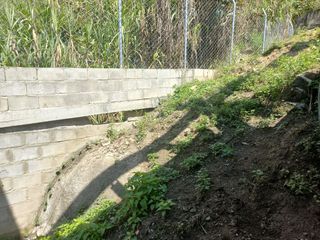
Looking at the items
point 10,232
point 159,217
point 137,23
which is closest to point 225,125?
point 159,217

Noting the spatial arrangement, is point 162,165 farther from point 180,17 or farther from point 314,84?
point 180,17

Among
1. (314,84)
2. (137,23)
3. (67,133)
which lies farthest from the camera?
(137,23)

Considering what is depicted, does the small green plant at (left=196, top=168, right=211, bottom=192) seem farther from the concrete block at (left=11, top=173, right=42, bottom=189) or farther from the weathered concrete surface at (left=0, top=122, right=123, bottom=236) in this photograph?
the concrete block at (left=11, top=173, right=42, bottom=189)

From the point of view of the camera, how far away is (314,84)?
3.88 meters

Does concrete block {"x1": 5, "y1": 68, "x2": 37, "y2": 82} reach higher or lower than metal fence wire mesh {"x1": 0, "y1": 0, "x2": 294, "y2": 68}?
lower

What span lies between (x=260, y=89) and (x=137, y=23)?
2696 millimetres

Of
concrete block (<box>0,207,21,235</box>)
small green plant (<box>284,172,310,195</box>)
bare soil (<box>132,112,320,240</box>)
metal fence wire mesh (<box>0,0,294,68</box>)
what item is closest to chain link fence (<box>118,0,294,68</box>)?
metal fence wire mesh (<box>0,0,294,68</box>)

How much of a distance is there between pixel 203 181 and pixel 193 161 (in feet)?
1.75

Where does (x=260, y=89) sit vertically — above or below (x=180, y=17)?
below

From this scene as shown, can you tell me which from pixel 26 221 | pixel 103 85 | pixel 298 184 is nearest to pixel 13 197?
pixel 26 221

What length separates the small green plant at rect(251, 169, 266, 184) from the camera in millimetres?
2674

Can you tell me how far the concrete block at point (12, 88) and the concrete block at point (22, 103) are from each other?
65 mm

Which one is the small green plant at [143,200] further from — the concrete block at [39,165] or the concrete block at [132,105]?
the concrete block at [132,105]

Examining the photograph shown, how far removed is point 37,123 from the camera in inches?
170
